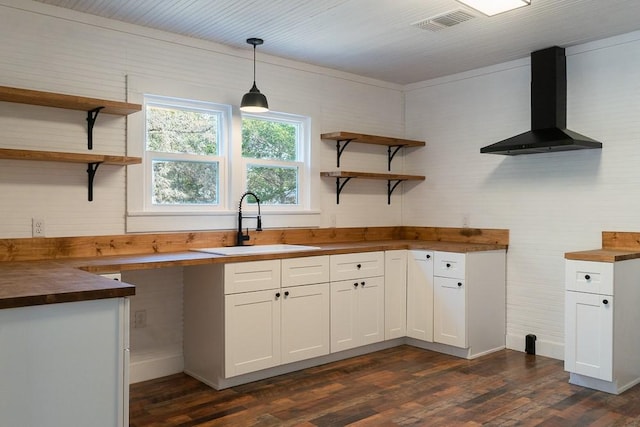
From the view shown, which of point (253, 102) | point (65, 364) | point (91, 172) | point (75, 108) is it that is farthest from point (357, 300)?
point (65, 364)

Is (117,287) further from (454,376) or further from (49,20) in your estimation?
(454,376)

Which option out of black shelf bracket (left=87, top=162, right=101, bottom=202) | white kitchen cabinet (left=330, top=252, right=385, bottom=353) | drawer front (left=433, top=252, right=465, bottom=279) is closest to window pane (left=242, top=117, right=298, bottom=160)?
white kitchen cabinet (left=330, top=252, right=385, bottom=353)

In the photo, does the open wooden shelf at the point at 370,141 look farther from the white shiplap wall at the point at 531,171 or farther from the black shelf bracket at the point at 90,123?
the black shelf bracket at the point at 90,123

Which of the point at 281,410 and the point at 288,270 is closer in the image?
the point at 281,410

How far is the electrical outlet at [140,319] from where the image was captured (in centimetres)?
375

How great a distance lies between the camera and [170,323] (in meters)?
3.92

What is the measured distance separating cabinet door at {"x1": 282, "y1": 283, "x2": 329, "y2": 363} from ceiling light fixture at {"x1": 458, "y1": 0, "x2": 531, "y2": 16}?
2.16 m

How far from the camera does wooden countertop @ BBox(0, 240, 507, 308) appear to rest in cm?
191

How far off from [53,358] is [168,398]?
1.62 metres

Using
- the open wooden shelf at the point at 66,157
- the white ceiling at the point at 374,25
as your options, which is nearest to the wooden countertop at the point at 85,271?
the open wooden shelf at the point at 66,157

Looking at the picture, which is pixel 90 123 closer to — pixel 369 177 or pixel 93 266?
pixel 93 266

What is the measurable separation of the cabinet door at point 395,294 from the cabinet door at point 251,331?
114 centimetres

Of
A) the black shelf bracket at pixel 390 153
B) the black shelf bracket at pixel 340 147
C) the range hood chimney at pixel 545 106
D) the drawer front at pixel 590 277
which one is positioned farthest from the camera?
the black shelf bracket at pixel 390 153

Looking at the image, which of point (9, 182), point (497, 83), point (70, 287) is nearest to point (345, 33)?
point (497, 83)
